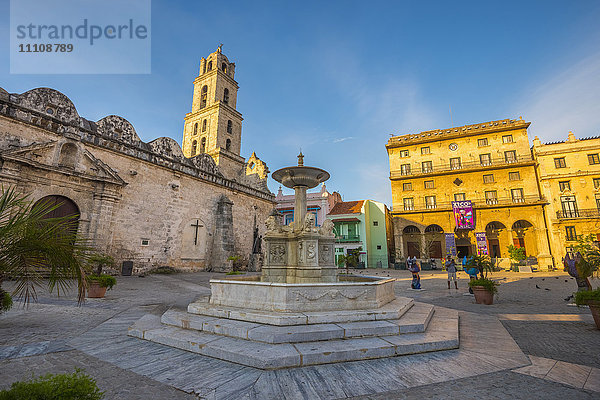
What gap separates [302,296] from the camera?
4.81 meters

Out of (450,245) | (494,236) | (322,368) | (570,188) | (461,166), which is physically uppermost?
(461,166)

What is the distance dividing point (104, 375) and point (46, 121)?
14094 millimetres

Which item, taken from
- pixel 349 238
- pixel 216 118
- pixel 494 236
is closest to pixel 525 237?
pixel 494 236

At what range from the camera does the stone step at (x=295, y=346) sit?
338 centimetres

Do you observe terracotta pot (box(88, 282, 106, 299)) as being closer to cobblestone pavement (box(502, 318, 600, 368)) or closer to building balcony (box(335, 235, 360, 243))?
cobblestone pavement (box(502, 318, 600, 368))

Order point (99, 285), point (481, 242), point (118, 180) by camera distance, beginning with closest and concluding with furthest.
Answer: point (99, 285) < point (118, 180) < point (481, 242)

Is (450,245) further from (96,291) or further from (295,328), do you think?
(96,291)

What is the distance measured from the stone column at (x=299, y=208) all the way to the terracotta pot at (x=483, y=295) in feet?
18.9

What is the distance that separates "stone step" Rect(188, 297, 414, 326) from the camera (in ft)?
14.2

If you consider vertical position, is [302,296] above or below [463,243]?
below

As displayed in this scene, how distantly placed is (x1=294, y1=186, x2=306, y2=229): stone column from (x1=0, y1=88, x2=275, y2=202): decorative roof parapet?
12007mm

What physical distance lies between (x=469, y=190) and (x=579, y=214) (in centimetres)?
920

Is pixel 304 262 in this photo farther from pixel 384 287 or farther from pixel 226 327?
pixel 226 327

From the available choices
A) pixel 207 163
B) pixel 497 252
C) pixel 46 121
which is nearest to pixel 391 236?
pixel 497 252
